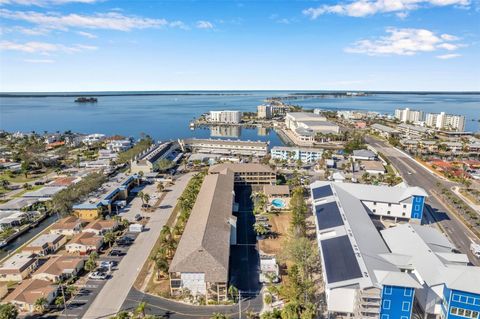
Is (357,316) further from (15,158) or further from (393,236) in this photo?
(15,158)

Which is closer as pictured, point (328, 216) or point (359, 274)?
point (359, 274)

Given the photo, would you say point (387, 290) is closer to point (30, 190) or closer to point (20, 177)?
point (30, 190)

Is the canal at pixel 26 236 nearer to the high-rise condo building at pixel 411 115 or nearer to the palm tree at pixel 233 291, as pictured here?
the palm tree at pixel 233 291

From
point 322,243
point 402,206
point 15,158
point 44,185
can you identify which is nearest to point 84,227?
point 44,185

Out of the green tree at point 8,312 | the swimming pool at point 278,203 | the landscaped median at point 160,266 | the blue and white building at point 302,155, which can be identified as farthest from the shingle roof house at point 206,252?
the blue and white building at point 302,155

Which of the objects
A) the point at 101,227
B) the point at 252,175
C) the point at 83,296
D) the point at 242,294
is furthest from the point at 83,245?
the point at 252,175

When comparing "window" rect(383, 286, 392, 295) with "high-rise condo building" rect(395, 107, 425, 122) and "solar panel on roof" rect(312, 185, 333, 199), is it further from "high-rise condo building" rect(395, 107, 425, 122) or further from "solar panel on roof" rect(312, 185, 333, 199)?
"high-rise condo building" rect(395, 107, 425, 122)
